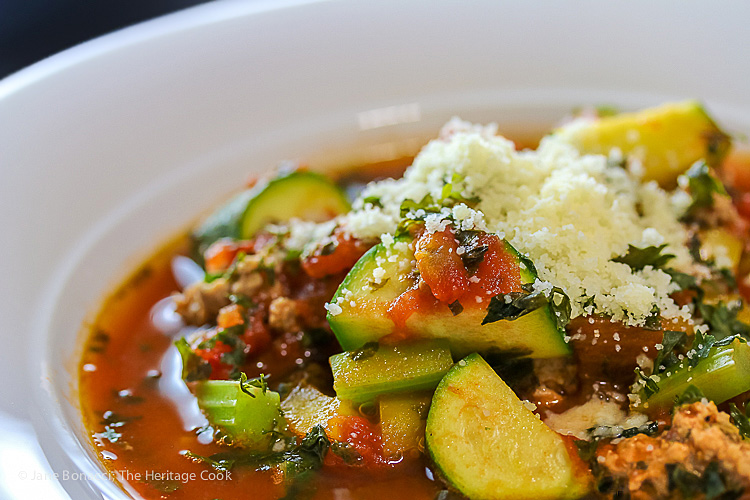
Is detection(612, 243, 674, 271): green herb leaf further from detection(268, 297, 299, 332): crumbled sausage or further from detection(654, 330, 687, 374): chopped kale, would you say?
detection(268, 297, 299, 332): crumbled sausage

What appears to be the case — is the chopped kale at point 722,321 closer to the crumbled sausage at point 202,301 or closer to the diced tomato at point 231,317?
the diced tomato at point 231,317

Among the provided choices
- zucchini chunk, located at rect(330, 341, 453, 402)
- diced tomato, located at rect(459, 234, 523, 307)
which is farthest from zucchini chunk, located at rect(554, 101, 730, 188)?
zucchini chunk, located at rect(330, 341, 453, 402)

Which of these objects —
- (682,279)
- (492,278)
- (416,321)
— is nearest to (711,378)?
(682,279)

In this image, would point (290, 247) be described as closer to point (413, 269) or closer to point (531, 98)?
point (413, 269)

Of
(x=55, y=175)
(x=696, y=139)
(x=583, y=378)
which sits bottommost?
(x=583, y=378)

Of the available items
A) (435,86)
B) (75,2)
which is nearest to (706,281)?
(435,86)

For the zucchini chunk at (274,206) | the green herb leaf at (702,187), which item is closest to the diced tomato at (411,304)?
the zucchini chunk at (274,206)
